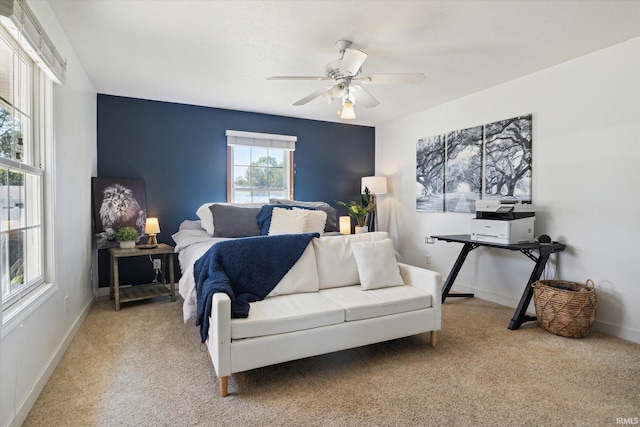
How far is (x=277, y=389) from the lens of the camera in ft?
6.64

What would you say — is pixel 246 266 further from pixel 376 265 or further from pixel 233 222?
pixel 233 222

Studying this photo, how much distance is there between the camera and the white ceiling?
2.22 metres

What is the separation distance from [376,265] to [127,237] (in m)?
2.65

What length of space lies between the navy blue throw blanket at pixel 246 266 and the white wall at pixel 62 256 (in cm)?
88

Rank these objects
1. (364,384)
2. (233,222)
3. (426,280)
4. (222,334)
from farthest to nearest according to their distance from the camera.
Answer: (233,222)
(426,280)
(364,384)
(222,334)

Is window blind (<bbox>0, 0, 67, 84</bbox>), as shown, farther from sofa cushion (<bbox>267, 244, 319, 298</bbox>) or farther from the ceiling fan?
sofa cushion (<bbox>267, 244, 319, 298</bbox>)

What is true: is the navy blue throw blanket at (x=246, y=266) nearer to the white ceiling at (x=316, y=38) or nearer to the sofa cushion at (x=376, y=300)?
the sofa cushion at (x=376, y=300)

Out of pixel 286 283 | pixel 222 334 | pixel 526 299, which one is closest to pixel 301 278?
pixel 286 283

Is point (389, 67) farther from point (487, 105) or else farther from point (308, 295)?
point (308, 295)

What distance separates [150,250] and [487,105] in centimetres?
403

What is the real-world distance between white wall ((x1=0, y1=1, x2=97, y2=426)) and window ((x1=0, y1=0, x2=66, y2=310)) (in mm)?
130

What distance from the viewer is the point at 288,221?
3.69 meters

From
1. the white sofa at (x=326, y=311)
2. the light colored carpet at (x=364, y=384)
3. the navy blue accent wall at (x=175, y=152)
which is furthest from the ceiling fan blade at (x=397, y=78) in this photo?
the navy blue accent wall at (x=175, y=152)

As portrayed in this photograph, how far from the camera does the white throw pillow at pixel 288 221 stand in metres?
3.62
